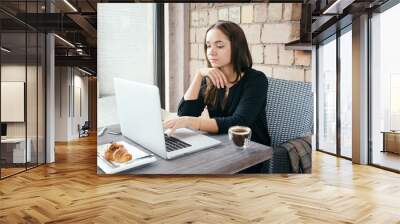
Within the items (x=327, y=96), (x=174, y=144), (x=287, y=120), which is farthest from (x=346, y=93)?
(x=174, y=144)

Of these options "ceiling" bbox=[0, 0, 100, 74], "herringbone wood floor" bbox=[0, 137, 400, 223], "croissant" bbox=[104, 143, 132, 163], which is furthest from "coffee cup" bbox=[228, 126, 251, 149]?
"ceiling" bbox=[0, 0, 100, 74]

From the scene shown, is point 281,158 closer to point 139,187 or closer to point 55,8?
point 139,187

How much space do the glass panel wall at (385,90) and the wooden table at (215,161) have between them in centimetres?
260

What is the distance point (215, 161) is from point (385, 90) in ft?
11.2

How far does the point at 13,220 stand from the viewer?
3.17m

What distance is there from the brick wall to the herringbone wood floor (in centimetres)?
143

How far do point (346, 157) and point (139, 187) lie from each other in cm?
486

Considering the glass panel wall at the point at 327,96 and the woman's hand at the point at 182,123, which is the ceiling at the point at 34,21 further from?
the glass panel wall at the point at 327,96

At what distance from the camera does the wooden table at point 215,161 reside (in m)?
4.75

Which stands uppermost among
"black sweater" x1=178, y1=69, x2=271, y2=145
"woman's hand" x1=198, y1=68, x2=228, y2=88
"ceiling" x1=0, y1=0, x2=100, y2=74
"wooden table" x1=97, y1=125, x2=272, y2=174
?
"ceiling" x1=0, y1=0, x2=100, y2=74

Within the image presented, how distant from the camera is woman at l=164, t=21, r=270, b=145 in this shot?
4797 millimetres

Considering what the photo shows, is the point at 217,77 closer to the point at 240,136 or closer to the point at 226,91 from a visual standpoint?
the point at 226,91

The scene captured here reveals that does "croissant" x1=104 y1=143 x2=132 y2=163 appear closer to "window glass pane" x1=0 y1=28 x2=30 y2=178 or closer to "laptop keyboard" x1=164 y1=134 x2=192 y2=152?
"laptop keyboard" x1=164 y1=134 x2=192 y2=152

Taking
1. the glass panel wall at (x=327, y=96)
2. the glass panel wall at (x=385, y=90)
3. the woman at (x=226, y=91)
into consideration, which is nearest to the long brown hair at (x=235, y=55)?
the woman at (x=226, y=91)
